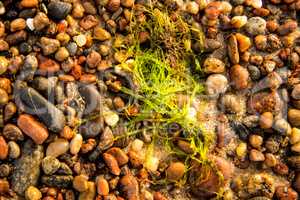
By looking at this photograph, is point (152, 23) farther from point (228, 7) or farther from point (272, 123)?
point (272, 123)

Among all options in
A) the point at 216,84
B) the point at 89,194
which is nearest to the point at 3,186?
the point at 89,194

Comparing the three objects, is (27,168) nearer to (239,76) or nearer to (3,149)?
(3,149)

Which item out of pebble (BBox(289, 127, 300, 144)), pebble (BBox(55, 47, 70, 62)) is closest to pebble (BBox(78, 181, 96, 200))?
pebble (BBox(55, 47, 70, 62))

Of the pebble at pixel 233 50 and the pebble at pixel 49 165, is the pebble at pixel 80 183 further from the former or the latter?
the pebble at pixel 233 50

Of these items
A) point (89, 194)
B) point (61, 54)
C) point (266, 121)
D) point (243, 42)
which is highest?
point (243, 42)

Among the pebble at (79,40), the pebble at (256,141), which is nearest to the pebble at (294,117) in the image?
the pebble at (256,141)

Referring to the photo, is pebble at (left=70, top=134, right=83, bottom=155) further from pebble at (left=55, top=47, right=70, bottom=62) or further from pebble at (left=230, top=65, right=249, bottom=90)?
pebble at (left=230, top=65, right=249, bottom=90)
